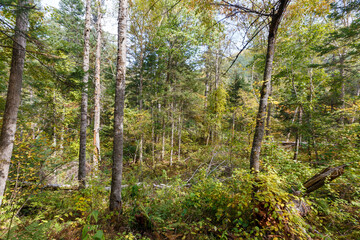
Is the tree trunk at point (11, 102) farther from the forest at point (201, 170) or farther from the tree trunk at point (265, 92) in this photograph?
the tree trunk at point (265, 92)

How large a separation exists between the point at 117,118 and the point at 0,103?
250 inches

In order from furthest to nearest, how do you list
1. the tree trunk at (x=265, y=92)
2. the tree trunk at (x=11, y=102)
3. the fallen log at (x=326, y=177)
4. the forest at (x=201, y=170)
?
the tree trunk at (x=11, y=102) → the fallen log at (x=326, y=177) → the tree trunk at (x=265, y=92) → the forest at (x=201, y=170)

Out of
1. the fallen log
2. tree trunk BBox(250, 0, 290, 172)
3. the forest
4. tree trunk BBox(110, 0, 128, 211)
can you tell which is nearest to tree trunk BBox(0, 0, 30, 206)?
the forest

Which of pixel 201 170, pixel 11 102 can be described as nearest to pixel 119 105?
pixel 11 102

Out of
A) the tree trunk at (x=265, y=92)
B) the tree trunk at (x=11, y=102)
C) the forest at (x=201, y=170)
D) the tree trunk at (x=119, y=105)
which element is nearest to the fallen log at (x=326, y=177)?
the forest at (x=201, y=170)

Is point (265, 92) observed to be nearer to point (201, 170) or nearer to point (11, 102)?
point (201, 170)

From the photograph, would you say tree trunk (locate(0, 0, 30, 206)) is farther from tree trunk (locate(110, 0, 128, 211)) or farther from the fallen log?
the fallen log

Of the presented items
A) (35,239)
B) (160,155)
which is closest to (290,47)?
(35,239)

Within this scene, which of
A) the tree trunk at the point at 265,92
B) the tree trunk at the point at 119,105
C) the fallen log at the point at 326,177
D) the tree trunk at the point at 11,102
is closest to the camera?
the tree trunk at the point at 265,92

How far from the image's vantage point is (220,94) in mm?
12656

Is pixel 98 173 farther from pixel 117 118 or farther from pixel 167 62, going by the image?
pixel 167 62

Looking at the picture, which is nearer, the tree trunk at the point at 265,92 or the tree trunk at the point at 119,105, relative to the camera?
the tree trunk at the point at 265,92

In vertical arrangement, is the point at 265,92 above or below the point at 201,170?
above

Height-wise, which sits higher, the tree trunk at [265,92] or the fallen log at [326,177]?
the tree trunk at [265,92]
